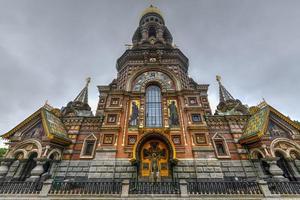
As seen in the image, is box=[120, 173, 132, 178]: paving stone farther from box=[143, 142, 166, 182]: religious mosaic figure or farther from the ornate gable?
the ornate gable

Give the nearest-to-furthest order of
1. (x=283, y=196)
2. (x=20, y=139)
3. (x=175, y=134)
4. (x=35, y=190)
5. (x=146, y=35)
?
(x=283, y=196) < (x=35, y=190) < (x=20, y=139) < (x=175, y=134) < (x=146, y=35)

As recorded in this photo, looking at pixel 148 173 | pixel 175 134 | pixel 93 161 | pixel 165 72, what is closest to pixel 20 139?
pixel 93 161

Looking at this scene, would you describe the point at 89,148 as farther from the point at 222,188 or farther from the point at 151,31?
the point at 151,31

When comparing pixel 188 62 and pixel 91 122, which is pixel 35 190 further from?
pixel 188 62

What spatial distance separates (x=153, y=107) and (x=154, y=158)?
5.37 meters

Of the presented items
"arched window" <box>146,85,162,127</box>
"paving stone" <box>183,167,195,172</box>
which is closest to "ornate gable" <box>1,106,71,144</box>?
"arched window" <box>146,85,162,127</box>

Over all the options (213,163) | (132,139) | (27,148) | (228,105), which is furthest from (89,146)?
(228,105)

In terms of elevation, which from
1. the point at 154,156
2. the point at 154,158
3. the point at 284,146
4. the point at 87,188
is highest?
the point at 284,146

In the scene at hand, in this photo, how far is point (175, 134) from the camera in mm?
13664

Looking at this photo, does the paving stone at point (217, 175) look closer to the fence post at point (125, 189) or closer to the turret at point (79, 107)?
the fence post at point (125, 189)

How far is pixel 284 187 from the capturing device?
934cm

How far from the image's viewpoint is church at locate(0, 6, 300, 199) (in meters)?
9.56

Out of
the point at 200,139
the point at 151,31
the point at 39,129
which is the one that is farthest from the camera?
the point at 151,31

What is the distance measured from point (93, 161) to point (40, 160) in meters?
3.81
